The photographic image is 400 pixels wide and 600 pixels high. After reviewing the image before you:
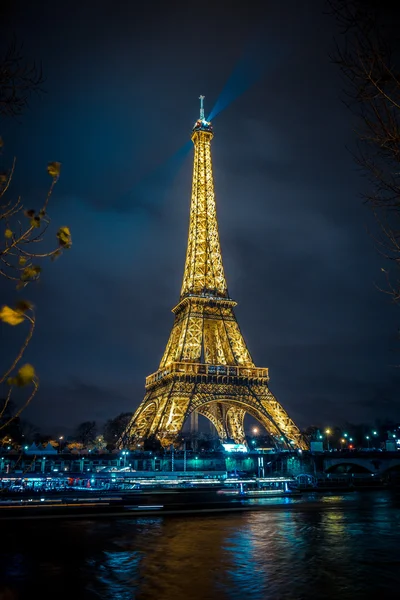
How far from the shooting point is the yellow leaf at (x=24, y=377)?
3.36 metres

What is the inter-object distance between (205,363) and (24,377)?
56.3 meters

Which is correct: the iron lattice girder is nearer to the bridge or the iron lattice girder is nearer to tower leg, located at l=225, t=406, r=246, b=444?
the bridge

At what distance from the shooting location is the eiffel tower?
54938 mm

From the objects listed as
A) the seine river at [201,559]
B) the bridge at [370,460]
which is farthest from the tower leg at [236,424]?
the seine river at [201,559]

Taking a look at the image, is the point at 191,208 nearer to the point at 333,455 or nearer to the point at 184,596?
the point at 333,455

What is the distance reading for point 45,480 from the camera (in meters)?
35.7

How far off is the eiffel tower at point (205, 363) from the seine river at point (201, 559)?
A: 34408mm

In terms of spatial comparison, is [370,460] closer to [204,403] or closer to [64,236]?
[204,403]

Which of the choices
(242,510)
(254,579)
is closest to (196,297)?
(242,510)

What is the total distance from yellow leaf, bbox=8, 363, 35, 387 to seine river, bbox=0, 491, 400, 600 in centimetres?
626

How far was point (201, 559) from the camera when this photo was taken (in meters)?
11.2

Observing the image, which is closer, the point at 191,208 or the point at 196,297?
the point at 196,297

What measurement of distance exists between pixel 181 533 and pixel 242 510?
27.1 feet

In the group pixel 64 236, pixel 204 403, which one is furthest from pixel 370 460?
pixel 64 236
